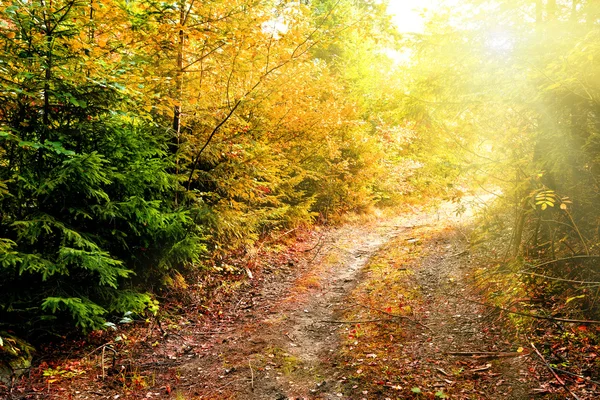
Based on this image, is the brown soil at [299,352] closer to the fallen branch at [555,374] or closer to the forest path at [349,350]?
the forest path at [349,350]

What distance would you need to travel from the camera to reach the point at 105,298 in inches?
235

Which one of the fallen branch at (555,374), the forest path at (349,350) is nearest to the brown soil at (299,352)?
the forest path at (349,350)

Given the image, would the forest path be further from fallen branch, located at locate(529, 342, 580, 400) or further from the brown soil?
fallen branch, located at locate(529, 342, 580, 400)

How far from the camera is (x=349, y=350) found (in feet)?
20.9

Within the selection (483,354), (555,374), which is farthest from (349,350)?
(555,374)

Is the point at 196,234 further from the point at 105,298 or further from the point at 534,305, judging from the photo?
the point at 534,305

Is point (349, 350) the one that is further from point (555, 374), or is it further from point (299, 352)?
point (555, 374)

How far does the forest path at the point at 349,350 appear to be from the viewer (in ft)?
16.9

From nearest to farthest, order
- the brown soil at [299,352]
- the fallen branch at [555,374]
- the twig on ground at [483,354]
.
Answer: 1. the fallen branch at [555,374]
2. the brown soil at [299,352]
3. the twig on ground at [483,354]

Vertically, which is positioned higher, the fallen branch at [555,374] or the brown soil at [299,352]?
the fallen branch at [555,374]

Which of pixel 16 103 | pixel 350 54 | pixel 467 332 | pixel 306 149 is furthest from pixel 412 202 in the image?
pixel 16 103

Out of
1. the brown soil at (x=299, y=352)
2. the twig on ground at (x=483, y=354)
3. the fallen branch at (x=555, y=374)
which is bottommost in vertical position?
the brown soil at (x=299, y=352)

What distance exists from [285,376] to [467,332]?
330cm

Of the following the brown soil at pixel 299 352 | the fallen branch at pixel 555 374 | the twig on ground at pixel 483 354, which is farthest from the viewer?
the twig on ground at pixel 483 354
